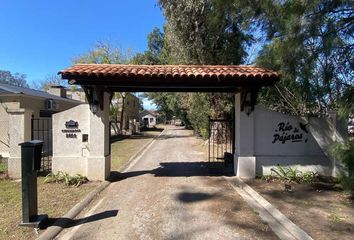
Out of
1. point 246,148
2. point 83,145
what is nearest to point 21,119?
point 83,145

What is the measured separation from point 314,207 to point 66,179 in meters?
6.64

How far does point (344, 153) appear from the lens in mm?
7949

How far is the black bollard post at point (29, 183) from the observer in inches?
237

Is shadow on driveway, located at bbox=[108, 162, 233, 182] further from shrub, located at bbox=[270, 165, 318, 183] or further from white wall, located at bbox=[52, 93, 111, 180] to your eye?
shrub, located at bbox=[270, 165, 318, 183]

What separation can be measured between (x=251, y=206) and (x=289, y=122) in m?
4.20

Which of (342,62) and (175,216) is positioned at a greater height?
(342,62)

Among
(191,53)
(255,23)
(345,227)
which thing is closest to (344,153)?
(345,227)

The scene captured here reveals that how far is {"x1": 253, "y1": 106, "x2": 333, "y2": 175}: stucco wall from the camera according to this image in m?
10.6

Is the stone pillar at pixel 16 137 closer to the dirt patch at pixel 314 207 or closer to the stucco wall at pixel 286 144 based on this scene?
the dirt patch at pixel 314 207

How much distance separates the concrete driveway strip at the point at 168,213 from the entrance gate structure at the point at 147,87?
979mm

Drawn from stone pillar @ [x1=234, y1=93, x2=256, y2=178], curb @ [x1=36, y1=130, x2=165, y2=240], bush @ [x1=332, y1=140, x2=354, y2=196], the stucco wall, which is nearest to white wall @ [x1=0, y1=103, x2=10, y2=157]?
curb @ [x1=36, y1=130, x2=165, y2=240]

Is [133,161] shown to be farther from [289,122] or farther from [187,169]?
[289,122]

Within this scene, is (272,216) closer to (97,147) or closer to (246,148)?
(246,148)

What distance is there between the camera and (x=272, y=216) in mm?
6734
